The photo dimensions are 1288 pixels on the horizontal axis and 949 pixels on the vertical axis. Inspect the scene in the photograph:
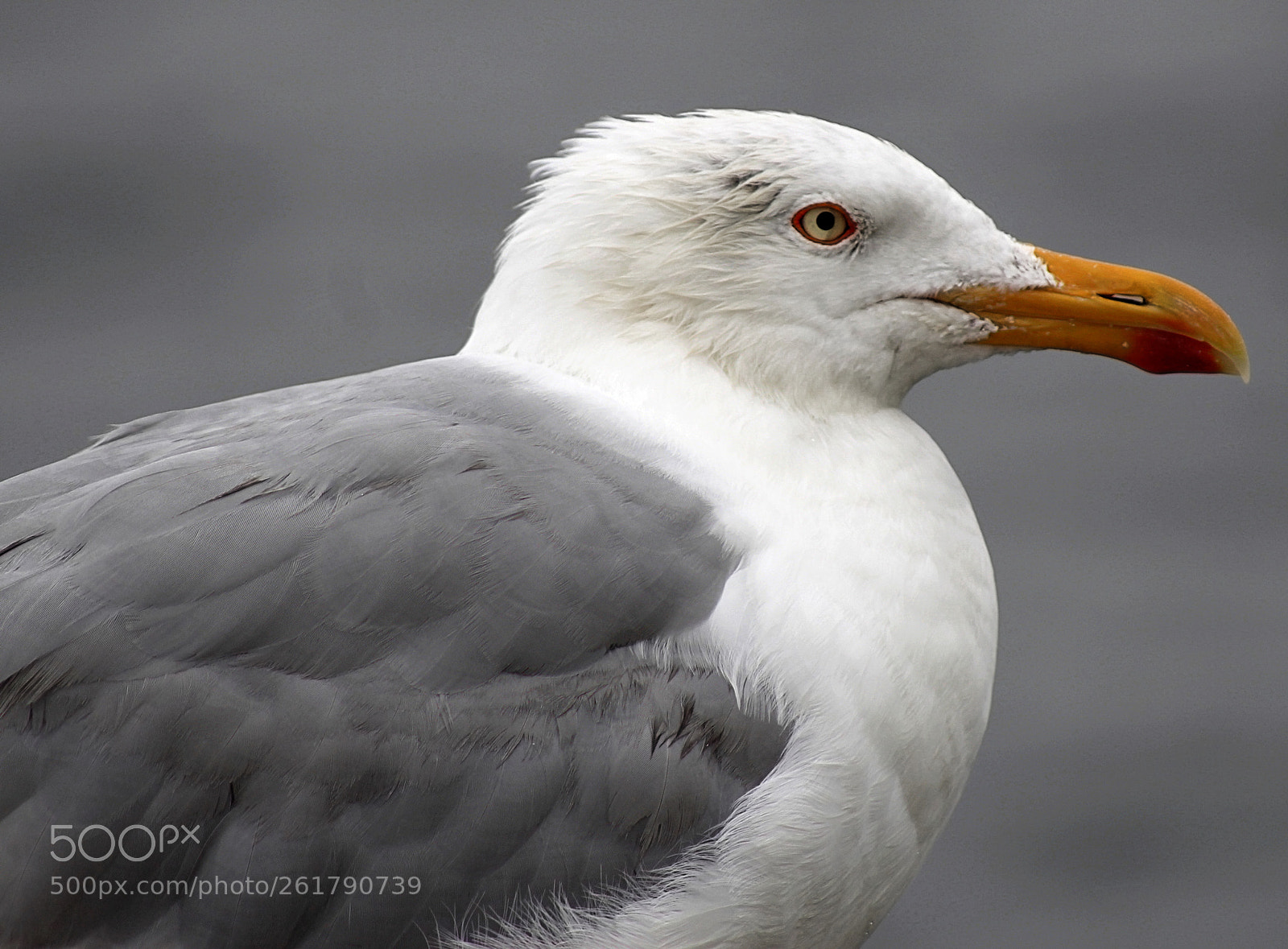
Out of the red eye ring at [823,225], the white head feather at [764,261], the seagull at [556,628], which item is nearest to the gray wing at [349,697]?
the seagull at [556,628]

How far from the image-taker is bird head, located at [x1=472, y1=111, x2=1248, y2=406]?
2.01 meters

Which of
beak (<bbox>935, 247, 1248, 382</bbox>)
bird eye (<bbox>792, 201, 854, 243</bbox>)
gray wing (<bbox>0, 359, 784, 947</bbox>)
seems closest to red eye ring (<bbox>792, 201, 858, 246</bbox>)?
bird eye (<bbox>792, 201, 854, 243</bbox>)

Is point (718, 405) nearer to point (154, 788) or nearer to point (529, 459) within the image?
point (529, 459)

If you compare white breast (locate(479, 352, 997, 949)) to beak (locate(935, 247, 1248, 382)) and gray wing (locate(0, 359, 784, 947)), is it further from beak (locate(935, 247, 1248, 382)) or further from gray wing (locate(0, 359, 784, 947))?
beak (locate(935, 247, 1248, 382))

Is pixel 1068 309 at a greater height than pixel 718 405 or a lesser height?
greater

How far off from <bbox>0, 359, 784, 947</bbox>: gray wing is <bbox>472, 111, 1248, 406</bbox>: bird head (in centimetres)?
27

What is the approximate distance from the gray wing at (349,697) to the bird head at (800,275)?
0.27 m

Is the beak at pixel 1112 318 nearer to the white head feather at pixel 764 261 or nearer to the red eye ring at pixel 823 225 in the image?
the white head feather at pixel 764 261

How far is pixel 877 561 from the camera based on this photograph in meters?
1.89

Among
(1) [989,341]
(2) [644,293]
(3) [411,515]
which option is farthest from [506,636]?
(1) [989,341]

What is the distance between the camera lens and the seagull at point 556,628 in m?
1.73

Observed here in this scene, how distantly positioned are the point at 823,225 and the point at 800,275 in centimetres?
6

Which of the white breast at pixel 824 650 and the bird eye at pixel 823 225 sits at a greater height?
the bird eye at pixel 823 225

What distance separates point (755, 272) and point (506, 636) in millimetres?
535
